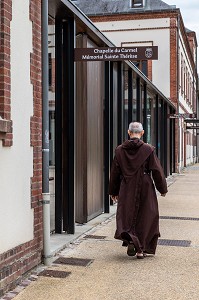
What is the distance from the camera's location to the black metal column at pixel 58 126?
26.5 feet

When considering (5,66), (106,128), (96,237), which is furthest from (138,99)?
(5,66)

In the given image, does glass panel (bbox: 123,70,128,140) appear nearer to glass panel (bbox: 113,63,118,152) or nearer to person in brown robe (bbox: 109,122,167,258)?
glass panel (bbox: 113,63,118,152)

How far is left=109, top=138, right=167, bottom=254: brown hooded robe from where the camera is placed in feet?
21.9

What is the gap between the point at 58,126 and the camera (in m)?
8.15

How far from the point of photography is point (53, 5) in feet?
24.5

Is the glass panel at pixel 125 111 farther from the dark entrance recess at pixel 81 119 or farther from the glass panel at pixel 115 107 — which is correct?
the glass panel at pixel 115 107

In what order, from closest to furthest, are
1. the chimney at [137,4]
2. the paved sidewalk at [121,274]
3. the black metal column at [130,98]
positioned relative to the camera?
the paved sidewalk at [121,274], the black metal column at [130,98], the chimney at [137,4]

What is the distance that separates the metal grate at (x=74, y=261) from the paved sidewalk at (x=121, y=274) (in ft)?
0.26

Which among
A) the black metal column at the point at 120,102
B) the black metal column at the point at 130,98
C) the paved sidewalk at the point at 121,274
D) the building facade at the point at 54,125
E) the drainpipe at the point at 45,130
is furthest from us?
the black metal column at the point at 130,98

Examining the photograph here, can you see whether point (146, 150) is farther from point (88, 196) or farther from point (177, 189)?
point (177, 189)

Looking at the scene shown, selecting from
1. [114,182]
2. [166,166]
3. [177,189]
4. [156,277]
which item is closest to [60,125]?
[114,182]

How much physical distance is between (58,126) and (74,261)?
2.37 m

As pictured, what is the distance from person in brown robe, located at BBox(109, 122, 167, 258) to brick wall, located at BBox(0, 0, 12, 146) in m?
1.87

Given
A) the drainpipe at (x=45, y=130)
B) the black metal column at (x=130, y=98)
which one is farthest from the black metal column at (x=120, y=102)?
Result: the drainpipe at (x=45, y=130)
